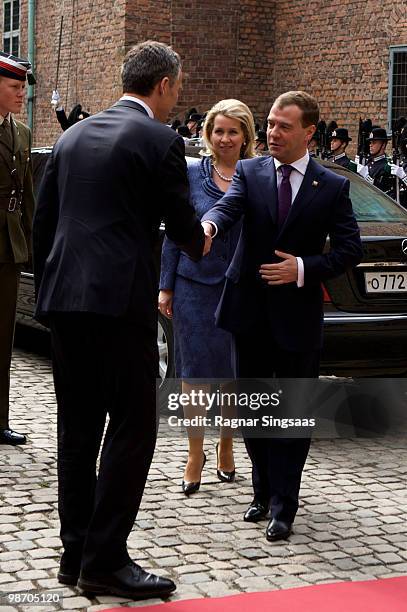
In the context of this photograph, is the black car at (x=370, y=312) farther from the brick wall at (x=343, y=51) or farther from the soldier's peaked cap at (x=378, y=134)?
the brick wall at (x=343, y=51)

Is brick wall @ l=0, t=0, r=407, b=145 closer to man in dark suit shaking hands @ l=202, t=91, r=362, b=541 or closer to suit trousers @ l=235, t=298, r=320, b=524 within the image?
man in dark suit shaking hands @ l=202, t=91, r=362, b=541

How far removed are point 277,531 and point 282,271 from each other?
110 cm

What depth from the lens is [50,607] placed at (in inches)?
166

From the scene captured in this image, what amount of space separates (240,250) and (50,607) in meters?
1.87

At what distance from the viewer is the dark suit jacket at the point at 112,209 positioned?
419cm

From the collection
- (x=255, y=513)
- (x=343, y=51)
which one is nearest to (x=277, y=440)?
(x=255, y=513)

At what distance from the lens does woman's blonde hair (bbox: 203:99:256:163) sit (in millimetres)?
5871

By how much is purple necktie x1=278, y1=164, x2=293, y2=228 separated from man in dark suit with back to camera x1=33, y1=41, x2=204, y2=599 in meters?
0.82

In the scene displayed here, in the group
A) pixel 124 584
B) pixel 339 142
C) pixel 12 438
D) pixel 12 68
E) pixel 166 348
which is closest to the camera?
pixel 124 584

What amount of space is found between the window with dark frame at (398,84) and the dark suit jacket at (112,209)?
14.4 metres

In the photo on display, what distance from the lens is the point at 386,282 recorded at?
7.29 m

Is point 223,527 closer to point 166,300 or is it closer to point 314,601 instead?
point 314,601

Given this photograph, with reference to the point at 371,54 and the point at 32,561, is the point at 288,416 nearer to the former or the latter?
the point at 32,561

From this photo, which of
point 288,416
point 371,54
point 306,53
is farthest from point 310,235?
point 306,53
